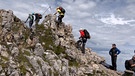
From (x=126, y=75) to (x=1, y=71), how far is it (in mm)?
12707

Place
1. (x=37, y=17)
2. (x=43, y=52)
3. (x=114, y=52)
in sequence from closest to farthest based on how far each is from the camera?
(x=114, y=52)
(x=43, y=52)
(x=37, y=17)

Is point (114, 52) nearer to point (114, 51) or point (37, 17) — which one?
point (114, 51)

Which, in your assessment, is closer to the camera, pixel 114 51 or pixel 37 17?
pixel 114 51

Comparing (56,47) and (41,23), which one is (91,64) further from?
(41,23)

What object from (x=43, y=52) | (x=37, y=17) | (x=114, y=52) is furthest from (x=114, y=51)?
(x=37, y=17)

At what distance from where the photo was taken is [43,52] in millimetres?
36719

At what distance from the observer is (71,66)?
37.6 metres

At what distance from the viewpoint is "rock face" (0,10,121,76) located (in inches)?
1215

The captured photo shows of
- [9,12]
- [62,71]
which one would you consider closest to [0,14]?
[9,12]

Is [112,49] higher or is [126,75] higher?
[112,49]

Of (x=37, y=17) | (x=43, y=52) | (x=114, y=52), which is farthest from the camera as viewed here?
(x=37, y=17)

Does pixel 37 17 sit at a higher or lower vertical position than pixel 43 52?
higher

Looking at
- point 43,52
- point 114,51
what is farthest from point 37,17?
point 114,51

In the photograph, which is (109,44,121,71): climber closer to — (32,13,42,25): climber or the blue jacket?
the blue jacket
